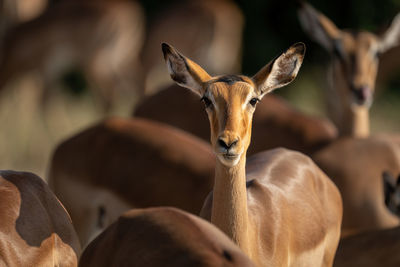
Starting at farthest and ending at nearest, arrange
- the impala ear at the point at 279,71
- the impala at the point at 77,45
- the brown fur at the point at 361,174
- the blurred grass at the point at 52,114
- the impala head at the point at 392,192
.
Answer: the impala at the point at 77,45
the blurred grass at the point at 52,114
the brown fur at the point at 361,174
the impala head at the point at 392,192
the impala ear at the point at 279,71

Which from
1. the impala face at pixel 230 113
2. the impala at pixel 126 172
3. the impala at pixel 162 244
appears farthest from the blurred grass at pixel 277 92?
the impala at pixel 162 244

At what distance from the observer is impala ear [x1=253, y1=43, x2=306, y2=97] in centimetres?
439

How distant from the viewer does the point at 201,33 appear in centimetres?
1277

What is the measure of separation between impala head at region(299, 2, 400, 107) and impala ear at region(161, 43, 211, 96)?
2.71 metres

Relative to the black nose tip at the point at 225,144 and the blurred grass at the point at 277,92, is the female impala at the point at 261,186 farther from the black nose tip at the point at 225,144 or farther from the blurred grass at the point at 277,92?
the blurred grass at the point at 277,92

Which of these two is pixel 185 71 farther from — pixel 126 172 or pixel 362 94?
pixel 362 94

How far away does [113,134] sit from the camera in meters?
6.25

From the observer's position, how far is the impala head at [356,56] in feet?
23.0

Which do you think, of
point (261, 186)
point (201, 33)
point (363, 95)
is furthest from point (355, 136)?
point (201, 33)

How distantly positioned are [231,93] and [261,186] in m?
0.64

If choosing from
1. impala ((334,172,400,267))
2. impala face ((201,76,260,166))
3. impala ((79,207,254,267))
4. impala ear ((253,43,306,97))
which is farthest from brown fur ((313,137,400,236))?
impala ((79,207,254,267))

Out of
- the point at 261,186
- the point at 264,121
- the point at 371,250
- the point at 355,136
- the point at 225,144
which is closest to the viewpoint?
the point at 225,144

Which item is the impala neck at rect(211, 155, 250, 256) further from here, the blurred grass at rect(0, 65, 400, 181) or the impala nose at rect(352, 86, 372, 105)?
the blurred grass at rect(0, 65, 400, 181)

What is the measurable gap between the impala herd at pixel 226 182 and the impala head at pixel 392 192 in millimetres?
11
